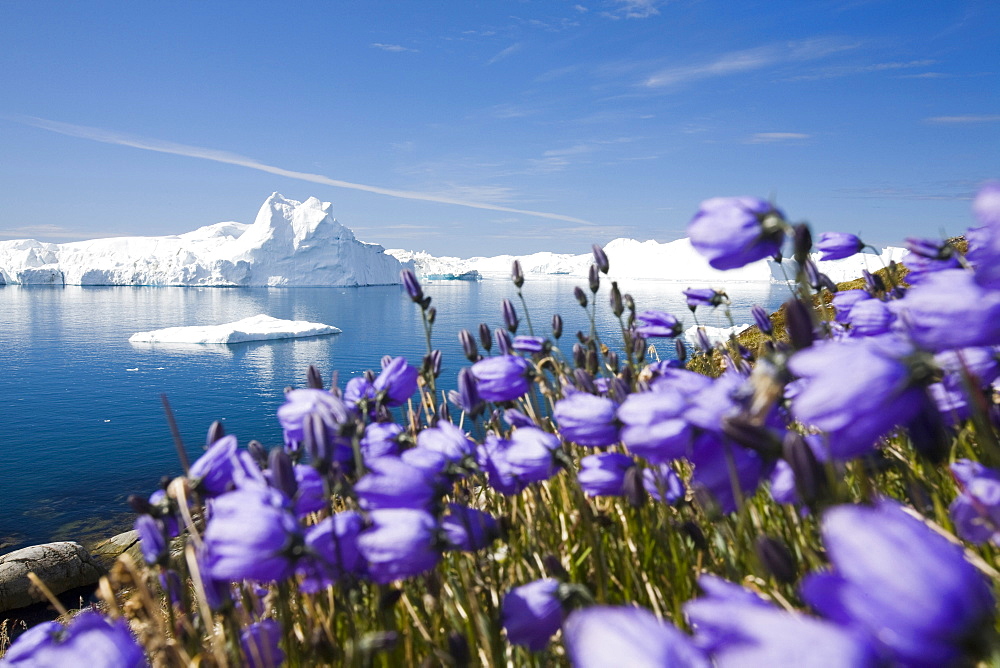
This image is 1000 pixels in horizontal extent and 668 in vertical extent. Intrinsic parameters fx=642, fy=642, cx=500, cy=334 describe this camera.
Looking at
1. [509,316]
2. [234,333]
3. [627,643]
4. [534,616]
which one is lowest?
[234,333]

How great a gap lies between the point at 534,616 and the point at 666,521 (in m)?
0.50

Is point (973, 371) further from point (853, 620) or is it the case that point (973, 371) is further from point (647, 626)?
point (647, 626)

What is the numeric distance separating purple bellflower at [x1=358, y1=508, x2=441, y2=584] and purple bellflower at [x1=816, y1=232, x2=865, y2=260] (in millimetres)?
2040

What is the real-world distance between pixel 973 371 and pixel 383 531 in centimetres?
111

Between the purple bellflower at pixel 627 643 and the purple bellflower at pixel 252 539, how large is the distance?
63cm

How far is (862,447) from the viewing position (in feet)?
2.70

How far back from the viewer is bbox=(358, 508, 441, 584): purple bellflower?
1139 mm

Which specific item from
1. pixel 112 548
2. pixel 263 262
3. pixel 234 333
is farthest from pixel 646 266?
pixel 112 548

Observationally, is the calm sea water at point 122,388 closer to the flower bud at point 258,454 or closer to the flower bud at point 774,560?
the flower bud at point 258,454

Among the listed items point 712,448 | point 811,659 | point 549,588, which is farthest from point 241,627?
point 811,659

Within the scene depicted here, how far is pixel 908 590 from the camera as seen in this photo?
0.54 m

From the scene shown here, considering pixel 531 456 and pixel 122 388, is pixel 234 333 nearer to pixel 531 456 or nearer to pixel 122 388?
pixel 122 388

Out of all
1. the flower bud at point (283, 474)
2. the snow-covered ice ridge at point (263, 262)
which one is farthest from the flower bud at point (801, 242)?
the snow-covered ice ridge at point (263, 262)

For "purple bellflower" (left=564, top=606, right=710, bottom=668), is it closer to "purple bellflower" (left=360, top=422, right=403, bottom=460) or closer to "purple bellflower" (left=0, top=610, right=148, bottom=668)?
"purple bellflower" (left=0, top=610, right=148, bottom=668)
